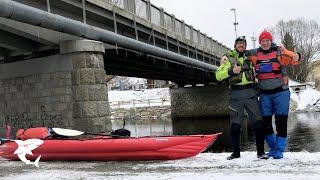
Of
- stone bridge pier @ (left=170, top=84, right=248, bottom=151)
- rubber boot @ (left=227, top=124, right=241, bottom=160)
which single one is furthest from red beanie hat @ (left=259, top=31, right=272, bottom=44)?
stone bridge pier @ (left=170, top=84, right=248, bottom=151)

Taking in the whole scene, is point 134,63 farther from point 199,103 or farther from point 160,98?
point 160,98

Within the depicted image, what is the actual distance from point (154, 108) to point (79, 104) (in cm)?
3933

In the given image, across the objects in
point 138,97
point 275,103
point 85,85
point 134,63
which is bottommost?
point 275,103

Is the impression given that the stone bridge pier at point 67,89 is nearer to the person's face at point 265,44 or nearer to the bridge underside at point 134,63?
the bridge underside at point 134,63

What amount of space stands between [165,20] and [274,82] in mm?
15555

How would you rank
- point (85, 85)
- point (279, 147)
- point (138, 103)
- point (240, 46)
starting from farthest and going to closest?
point (138, 103)
point (85, 85)
point (240, 46)
point (279, 147)

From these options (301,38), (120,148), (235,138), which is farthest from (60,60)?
(301,38)

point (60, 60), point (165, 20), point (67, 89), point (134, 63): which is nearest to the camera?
point (67, 89)

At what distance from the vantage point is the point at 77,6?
13.6 m

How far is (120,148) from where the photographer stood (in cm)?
836

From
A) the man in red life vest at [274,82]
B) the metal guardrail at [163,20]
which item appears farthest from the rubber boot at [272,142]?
the metal guardrail at [163,20]

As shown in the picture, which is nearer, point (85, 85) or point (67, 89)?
point (85, 85)

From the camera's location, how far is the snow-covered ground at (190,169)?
632 centimetres

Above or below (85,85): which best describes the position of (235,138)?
below
